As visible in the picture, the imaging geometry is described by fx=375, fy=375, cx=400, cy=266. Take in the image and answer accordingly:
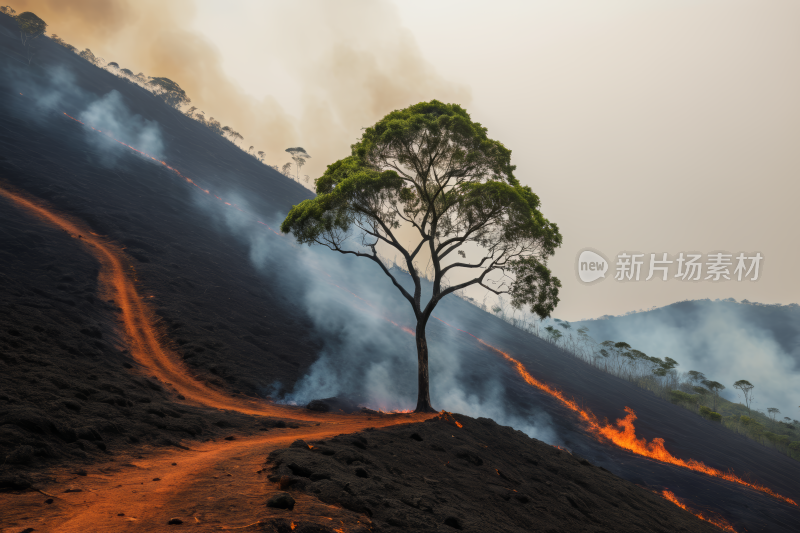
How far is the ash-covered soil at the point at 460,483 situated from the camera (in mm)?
6418

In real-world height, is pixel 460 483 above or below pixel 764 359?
below

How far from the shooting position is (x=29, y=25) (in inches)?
2749

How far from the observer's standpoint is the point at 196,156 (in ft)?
236

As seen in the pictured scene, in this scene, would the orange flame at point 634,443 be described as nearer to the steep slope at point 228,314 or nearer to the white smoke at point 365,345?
the steep slope at point 228,314

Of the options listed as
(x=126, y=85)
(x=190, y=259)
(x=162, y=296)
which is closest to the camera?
(x=162, y=296)

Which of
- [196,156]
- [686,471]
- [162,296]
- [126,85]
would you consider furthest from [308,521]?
[126,85]

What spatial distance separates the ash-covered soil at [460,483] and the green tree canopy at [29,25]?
101015 millimetres

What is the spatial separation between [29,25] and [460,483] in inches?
4154

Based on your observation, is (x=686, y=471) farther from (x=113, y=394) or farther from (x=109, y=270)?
(x=109, y=270)

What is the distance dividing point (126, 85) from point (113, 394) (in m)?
103

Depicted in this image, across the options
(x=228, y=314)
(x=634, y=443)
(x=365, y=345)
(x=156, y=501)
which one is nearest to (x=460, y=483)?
(x=156, y=501)

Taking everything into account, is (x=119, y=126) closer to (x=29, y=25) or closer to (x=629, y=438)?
(x=29, y=25)

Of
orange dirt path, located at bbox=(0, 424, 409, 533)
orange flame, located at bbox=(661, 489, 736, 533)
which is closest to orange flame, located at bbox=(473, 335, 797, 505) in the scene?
orange flame, located at bbox=(661, 489, 736, 533)

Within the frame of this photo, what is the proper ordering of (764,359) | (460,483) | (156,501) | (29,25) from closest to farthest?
(156,501), (460,483), (29,25), (764,359)
